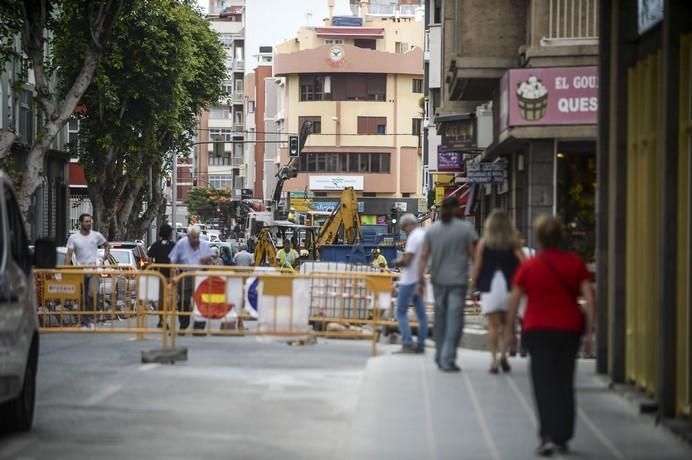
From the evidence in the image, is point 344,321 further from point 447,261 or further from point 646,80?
point 646,80

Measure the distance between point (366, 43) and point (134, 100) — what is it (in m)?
75.0

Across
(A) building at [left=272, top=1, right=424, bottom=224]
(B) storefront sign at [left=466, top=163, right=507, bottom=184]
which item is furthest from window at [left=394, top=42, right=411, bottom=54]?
(B) storefront sign at [left=466, top=163, right=507, bottom=184]

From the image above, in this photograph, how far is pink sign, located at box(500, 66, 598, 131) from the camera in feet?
85.9

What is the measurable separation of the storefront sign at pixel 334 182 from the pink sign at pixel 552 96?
286 ft

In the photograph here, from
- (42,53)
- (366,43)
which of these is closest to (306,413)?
(42,53)

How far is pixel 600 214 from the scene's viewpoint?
16.0m

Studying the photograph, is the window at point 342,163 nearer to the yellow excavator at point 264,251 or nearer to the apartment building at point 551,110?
the yellow excavator at point 264,251

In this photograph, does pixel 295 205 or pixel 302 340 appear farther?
pixel 295 205

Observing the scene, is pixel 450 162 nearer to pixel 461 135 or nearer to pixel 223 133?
pixel 461 135

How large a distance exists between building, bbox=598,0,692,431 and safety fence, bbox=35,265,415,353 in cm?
505

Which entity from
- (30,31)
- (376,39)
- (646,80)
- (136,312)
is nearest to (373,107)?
(376,39)

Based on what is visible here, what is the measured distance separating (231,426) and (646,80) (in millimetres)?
4836

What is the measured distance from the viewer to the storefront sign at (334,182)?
375 feet

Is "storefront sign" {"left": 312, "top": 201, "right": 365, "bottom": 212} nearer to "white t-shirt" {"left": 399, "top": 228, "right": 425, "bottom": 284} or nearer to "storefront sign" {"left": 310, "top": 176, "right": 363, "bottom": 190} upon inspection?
"storefront sign" {"left": 310, "top": 176, "right": 363, "bottom": 190}
